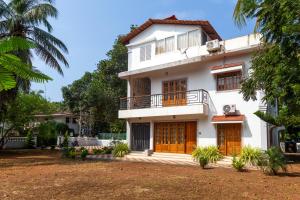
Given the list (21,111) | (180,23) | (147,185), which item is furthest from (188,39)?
(21,111)

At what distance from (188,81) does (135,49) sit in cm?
491

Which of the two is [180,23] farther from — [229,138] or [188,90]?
[229,138]

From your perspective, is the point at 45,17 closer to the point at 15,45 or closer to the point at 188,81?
the point at 188,81

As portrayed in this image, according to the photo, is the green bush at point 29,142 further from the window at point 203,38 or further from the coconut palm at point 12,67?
the coconut palm at point 12,67

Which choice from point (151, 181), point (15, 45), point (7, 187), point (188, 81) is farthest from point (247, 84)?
point (15, 45)

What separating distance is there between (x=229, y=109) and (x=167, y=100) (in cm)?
452

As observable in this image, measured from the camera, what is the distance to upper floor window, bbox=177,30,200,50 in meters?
18.9

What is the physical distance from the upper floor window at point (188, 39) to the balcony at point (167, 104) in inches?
114

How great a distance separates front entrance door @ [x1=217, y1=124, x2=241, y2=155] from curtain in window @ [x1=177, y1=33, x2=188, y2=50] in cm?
538

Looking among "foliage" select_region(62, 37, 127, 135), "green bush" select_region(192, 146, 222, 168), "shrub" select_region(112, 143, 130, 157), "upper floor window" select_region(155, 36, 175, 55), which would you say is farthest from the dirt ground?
"foliage" select_region(62, 37, 127, 135)

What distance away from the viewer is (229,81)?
17.3m

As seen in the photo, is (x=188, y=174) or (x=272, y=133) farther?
(x=272, y=133)

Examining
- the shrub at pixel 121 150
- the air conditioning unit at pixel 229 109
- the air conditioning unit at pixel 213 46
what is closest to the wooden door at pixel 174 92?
the air conditioning unit at pixel 213 46

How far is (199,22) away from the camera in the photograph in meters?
18.8
